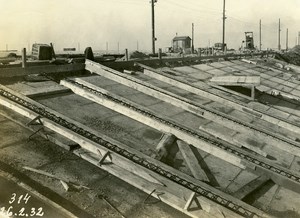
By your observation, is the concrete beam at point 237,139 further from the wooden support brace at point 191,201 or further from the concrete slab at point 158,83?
the concrete slab at point 158,83

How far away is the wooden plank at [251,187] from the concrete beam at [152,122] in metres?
0.49

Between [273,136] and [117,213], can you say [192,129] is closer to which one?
[273,136]

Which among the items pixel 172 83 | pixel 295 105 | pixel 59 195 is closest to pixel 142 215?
pixel 59 195

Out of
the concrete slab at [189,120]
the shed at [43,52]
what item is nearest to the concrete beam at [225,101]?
the concrete slab at [189,120]

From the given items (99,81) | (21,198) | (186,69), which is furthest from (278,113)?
(21,198)

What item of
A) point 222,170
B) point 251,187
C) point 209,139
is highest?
point 209,139

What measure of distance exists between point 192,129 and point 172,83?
4.21m

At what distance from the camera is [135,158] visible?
19.1 feet

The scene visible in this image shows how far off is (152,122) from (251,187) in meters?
2.84

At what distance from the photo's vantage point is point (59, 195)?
15.4 feet

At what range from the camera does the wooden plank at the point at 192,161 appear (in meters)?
5.97

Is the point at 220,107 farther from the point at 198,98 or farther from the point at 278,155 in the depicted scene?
the point at 278,155

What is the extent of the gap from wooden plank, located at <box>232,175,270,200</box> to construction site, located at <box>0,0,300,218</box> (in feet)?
0.07

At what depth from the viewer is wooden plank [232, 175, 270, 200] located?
18.8ft
